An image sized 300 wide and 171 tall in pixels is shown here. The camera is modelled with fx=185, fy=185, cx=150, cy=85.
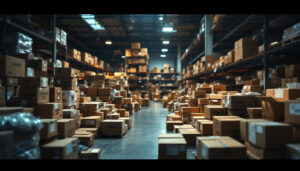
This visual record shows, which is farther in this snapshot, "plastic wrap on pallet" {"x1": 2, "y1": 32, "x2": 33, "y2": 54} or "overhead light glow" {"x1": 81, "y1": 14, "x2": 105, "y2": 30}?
"overhead light glow" {"x1": 81, "y1": 14, "x2": 105, "y2": 30}

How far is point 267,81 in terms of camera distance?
4.48 m

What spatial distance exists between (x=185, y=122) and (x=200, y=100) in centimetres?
79

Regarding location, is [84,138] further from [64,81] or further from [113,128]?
[64,81]

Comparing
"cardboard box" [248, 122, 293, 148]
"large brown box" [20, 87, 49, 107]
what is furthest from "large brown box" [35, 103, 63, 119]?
"cardboard box" [248, 122, 293, 148]

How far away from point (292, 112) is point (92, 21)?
11.6m

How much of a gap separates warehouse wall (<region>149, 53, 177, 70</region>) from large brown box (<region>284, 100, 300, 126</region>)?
20207 mm

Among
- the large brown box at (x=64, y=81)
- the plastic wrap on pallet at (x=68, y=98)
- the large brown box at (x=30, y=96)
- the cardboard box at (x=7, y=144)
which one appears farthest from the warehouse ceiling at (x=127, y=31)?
the cardboard box at (x=7, y=144)

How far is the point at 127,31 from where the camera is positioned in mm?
14469

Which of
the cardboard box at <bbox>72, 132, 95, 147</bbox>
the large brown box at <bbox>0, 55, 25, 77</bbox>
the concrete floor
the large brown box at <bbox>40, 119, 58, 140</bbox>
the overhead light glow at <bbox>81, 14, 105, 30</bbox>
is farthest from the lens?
the overhead light glow at <bbox>81, 14, 105, 30</bbox>

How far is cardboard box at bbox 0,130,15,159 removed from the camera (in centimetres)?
181

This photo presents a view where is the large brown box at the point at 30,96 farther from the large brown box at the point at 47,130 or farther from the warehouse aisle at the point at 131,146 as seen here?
the warehouse aisle at the point at 131,146

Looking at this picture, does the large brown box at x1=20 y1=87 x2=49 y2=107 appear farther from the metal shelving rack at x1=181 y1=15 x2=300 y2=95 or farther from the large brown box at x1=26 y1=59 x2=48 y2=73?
the metal shelving rack at x1=181 y1=15 x2=300 y2=95
